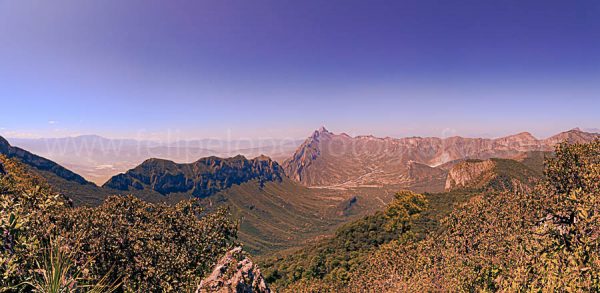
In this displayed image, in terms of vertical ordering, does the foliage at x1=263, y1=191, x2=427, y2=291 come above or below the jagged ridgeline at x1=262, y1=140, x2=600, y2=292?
below

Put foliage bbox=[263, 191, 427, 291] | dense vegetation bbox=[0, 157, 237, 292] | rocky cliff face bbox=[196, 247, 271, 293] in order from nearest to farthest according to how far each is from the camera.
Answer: dense vegetation bbox=[0, 157, 237, 292]
rocky cliff face bbox=[196, 247, 271, 293]
foliage bbox=[263, 191, 427, 291]

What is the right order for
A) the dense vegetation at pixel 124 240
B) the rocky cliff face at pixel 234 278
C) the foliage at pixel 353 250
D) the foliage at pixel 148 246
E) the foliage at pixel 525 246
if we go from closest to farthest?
the dense vegetation at pixel 124 240 → the foliage at pixel 525 246 → the rocky cliff face at pixel 234 278 → the foliage at pixel 148 246 → the foliage at pixel 353 250

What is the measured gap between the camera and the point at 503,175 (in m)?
196

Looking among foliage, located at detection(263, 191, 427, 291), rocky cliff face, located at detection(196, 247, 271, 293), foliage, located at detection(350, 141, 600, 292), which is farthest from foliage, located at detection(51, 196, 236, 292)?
foliage, located at detection(263, 191, 427, 291)

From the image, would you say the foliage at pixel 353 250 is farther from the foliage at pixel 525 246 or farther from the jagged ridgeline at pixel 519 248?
the foliage at pixel 525 246

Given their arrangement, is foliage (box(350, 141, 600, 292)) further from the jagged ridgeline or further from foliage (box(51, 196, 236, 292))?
foliage (box(51, 196, 236, 292))

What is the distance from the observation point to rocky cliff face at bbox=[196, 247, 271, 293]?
62.8ft

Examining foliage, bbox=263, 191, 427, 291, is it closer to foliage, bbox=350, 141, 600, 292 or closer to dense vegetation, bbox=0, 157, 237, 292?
foliage, bbox=350, 141, 600, 292

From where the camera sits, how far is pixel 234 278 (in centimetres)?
1977

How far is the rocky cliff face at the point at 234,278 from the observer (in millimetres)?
19141

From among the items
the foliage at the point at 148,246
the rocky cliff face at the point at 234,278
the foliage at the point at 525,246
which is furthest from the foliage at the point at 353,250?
the rocky cliff face at the point at 234,278

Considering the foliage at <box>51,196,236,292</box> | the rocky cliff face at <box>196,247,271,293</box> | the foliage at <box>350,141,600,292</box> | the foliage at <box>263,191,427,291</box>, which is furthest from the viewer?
the foliage at <box>263,191,427,291</box>

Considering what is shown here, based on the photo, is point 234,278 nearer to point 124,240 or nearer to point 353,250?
point 124,240

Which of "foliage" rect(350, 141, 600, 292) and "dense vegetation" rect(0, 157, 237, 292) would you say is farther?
"foliage" rect(350, 141, 600, 292)
